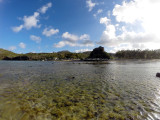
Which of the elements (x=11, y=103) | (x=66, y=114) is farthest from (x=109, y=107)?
(x=11, y=103)

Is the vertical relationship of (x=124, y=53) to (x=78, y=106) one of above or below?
above

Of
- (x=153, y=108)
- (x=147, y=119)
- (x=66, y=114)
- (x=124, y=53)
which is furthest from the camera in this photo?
(x=124, y=53)

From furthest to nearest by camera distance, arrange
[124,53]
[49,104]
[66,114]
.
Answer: [124,53], [49,104], [66,114]

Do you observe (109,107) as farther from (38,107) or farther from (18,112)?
(18,112)

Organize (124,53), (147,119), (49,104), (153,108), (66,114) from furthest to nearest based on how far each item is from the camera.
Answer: (124,53) < (49,104) < (153,108) < (66,114) < (147,119)

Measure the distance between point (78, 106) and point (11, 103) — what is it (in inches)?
293

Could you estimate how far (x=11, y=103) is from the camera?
372 inches

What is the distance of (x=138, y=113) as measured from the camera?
7750 mm

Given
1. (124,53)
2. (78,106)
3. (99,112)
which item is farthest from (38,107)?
(124,53)

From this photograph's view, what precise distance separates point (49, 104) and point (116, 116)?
22.3 ft

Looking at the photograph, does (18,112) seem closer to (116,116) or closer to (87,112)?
(87,112)

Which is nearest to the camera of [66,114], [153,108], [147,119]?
[147,119]

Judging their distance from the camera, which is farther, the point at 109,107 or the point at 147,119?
the point at 109,107

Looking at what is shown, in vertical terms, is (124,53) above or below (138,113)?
above
